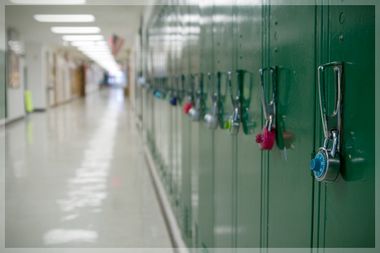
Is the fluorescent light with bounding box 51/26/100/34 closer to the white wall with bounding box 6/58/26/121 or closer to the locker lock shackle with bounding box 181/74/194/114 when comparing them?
the white wall with bounding box 6/58/26/121

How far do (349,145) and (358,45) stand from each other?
215 mm

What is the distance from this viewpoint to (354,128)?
1.03 meters

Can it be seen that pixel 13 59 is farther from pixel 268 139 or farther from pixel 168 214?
pixel 268 139

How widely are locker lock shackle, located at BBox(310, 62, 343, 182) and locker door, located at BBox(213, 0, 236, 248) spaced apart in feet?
3.42

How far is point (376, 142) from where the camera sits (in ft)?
3.10

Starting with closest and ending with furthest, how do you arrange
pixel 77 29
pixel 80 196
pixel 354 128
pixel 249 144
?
pixel 354 128, pixel 249 144, pixel 80 196, pixel 77 29

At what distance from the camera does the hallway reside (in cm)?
427

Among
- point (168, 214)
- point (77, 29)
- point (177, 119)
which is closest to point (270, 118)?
point (177, 119)

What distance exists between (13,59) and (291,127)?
1559 centimetres

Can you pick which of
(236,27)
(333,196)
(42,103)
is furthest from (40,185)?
(42,103)

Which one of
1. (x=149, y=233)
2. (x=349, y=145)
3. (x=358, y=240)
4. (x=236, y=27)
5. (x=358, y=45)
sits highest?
(x=236, y=27)

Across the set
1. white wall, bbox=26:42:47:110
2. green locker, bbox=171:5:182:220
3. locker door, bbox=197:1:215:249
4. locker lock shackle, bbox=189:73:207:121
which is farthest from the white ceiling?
locker door, bbox=197:1:215:249

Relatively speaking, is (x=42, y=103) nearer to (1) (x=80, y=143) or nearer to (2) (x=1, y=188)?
(1) (x=80, y=143)

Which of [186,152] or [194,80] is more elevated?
[194,80]
